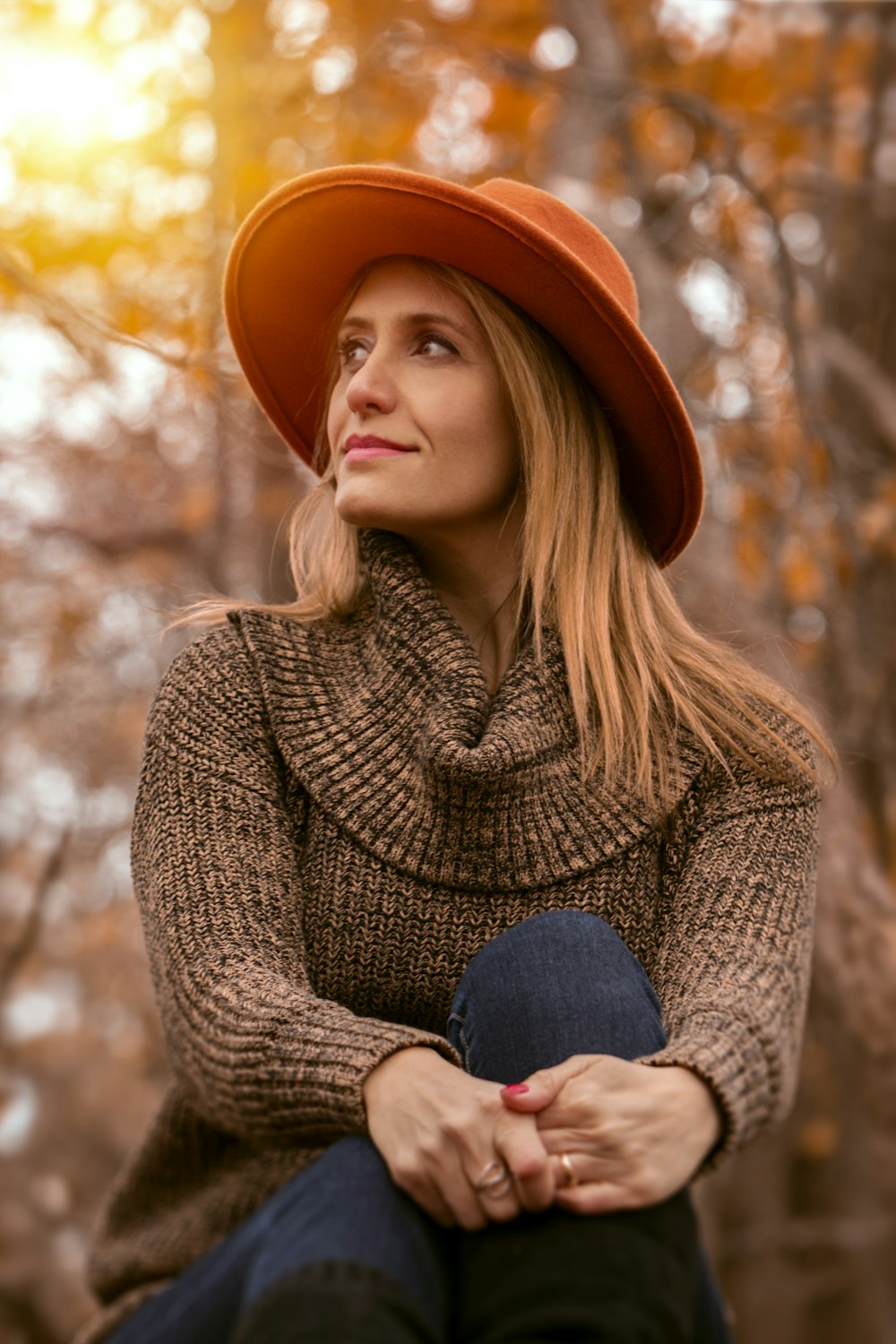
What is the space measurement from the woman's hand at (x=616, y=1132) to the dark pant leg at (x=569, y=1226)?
2 cm

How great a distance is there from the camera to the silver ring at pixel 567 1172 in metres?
1.23

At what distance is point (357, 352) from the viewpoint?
2035 mm

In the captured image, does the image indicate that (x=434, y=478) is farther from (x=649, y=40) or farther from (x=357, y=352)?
(x=649, y=40)

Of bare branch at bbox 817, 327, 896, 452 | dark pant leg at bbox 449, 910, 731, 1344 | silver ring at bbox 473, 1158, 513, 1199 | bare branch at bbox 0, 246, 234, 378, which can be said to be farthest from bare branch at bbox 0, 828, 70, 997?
silver ring at bbox 473, 1158, 513, 1199

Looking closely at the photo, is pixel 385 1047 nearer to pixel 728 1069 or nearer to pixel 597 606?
pixel 728 1069

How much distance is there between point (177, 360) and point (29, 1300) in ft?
10.7

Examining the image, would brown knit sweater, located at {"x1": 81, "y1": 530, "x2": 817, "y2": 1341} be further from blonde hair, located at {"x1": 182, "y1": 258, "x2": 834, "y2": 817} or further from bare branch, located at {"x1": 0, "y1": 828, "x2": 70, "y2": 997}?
bare branch, located at {"x1": 0, "y1": 828, "x2": 70, "y2": 997}

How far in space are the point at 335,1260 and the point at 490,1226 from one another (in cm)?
17

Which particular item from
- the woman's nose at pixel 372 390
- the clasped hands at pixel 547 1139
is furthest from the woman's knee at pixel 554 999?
the woman's nose at pixel 372 390

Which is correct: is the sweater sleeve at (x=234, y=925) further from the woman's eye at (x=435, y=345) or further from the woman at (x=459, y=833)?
the woman's eye at (x=435, y=345)

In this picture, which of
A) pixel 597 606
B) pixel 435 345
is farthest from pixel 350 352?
pixel 597 606

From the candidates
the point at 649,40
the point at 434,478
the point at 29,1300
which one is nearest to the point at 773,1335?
the point at 29,1300

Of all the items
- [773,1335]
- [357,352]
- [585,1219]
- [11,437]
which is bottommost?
[773,1335]

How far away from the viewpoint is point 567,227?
6.55 feet
